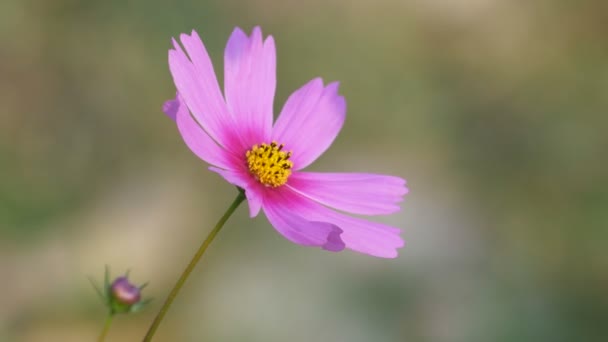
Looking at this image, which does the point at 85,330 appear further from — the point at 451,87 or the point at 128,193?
the point at 451,87

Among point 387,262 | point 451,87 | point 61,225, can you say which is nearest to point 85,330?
point 61,225

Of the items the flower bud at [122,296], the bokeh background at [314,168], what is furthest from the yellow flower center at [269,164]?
the bokeh background at [314,168]

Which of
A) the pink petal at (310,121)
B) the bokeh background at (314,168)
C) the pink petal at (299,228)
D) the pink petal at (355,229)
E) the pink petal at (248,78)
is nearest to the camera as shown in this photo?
the pink petal at (299,228)

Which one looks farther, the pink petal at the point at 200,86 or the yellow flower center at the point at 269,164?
the yellow flower center at the point at 269,164

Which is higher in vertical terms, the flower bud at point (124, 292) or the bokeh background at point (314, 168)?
the bokeh background at point (314, 168)

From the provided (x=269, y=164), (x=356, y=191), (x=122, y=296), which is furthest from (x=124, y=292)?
(x=356, y=191)

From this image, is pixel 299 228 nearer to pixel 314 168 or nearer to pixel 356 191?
pixel 356 191

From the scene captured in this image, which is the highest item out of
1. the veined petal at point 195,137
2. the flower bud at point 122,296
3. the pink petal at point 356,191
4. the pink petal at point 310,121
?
the pink petal at point 310,121

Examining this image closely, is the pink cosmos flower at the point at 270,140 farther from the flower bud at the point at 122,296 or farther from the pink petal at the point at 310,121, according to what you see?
the flower bud at the point at 122,296
